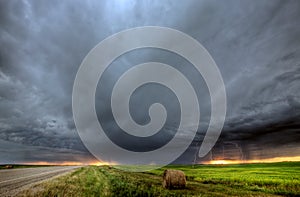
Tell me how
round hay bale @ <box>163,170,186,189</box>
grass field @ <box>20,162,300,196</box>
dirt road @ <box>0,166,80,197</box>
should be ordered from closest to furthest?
1. dirt road @ <box>0,166,80,197</box>
2. grass field @ <box>20,162,300,196</box>
3. round hay bale @ <box>163,170,186,189</box>

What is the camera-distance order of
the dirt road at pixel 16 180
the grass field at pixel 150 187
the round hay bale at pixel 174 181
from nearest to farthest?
1. the dirt road at pixel 16 180
2. the grass field at pixel 150 187
3. the round hay bale at pixel 174 181

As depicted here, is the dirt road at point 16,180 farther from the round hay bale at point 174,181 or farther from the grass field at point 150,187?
the round hay bale at point 174,181

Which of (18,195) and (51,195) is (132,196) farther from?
(18,195)

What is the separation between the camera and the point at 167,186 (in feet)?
76.9

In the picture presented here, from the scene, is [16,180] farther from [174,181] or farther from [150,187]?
[174,181]

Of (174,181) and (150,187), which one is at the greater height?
(174,181)

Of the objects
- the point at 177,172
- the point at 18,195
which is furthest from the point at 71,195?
the point at 177,172

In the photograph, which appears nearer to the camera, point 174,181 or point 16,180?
point 16,180

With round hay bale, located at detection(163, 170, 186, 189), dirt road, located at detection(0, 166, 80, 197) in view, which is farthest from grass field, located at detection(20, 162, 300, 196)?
Answer: dirt road, located at detection(0, 166, 80, 197)

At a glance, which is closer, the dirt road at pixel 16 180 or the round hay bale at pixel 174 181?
the dirt road at pixel 16 180

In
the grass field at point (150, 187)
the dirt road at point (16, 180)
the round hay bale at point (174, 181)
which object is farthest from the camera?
the round hay bale at point (174, 181)

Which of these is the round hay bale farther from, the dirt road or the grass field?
the dirt road

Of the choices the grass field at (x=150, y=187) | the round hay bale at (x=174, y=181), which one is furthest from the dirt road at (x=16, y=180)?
the round hay bale at (x=174, y=181)

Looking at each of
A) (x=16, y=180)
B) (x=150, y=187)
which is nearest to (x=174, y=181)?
(x=150, y=187)
